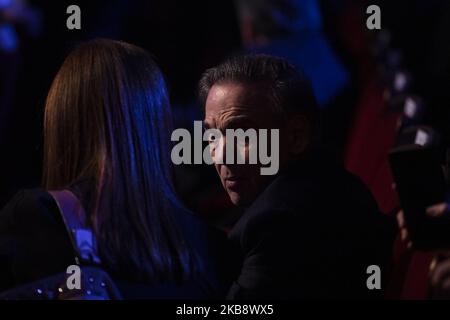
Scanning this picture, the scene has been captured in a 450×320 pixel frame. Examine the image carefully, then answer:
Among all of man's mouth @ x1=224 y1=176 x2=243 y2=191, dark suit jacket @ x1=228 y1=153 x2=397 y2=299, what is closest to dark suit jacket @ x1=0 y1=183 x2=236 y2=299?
dark suit jacket @ x1=228 y1=153 x2=397 y2=299

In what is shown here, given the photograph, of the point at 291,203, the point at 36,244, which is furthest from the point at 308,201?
the point at 36,244

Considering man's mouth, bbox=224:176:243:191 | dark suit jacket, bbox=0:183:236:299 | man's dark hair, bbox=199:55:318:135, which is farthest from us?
man's mouth, bbox=224:176:243:191

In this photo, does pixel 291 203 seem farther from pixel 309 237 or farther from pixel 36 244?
pixel 36 244

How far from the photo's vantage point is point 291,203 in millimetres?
1596

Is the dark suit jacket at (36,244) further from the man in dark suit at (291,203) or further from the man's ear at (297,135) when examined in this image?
the man's ear at (297,135)

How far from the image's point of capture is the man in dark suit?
1.58m

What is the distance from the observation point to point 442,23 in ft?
14.4

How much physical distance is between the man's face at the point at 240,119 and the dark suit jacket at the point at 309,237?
150mm

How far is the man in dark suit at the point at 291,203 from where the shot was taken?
5.18 feet

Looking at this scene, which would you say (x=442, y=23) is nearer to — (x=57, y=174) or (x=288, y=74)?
(x=288, y=74)

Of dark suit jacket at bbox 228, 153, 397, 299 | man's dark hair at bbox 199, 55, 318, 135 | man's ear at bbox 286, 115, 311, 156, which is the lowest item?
dark suit jacket at bbox 228, 153, 397, 299

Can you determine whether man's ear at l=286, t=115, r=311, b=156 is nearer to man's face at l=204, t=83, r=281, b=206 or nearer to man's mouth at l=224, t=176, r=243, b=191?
man's face at l=204, t=83, r=281, b=206

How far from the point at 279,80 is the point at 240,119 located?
0.38ft

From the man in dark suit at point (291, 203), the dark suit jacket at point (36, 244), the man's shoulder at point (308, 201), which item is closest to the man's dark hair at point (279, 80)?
the man in dark suit at point (291, 203)
